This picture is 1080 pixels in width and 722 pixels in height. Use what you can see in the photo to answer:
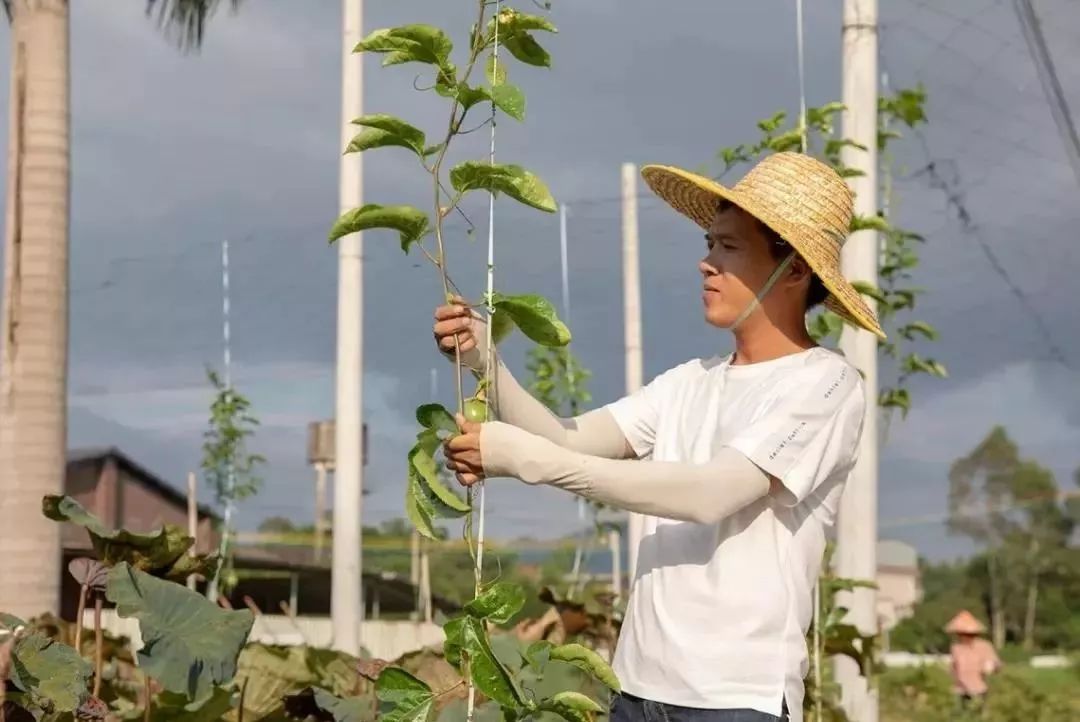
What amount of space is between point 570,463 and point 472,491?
0.14m

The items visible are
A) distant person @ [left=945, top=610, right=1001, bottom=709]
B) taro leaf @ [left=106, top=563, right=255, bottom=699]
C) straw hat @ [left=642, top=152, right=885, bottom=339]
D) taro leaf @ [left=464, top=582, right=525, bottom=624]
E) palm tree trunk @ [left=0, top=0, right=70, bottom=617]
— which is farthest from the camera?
distant person @ [left=945, top=610, right=1001, bottom=709]

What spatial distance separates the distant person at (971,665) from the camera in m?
10.6

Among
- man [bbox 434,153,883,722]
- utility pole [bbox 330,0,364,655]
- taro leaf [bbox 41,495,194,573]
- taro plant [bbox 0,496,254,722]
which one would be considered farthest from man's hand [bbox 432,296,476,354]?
utility pole [bbox 330,0,364,655]

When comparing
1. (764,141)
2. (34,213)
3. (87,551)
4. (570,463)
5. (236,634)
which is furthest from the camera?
(87,551)

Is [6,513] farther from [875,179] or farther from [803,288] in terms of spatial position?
[803,288]

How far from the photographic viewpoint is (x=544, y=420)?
2.36m

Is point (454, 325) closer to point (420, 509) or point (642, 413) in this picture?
point (420, 509)

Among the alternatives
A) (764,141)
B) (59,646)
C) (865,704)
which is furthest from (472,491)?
(865,704)

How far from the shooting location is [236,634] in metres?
2.71

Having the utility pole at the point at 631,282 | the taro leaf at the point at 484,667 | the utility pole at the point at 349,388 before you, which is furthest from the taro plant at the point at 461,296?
the utility pole at the point at 631,282

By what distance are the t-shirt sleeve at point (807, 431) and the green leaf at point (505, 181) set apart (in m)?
0.41

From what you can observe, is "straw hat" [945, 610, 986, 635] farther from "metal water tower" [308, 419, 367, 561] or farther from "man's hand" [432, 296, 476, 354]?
"man's hand" [432, 296, 476, 354]

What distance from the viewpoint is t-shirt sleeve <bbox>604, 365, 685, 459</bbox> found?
2461 mm

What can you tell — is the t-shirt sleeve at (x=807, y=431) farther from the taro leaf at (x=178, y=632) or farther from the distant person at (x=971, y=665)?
the distant person at (x=971, y=665)
